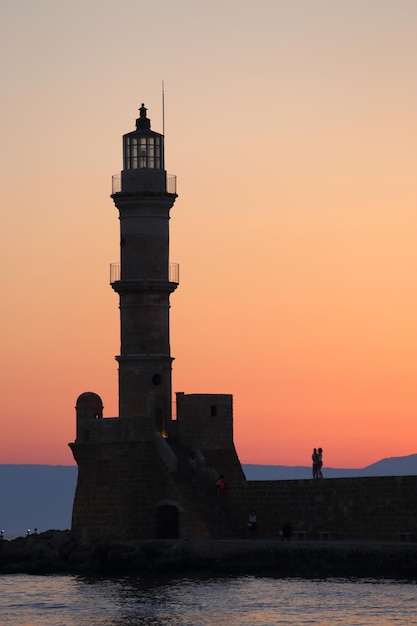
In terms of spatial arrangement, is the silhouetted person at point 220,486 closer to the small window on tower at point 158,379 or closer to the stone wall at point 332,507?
the stone wall at point 332,507

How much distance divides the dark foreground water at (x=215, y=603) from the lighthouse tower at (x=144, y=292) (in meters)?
8.38

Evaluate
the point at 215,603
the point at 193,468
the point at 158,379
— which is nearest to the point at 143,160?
the point at 158,379

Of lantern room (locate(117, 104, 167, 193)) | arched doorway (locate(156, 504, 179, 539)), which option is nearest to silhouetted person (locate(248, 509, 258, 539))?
arched doorway (locate(156, 504, 179, 539))

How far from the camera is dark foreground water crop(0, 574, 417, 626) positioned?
152 feet

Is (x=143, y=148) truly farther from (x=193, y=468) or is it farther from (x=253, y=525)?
(x=253, y=525)

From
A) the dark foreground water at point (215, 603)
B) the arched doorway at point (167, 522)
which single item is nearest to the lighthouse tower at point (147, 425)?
the arched doorway at point (167, 522)

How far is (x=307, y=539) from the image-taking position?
55.4 m

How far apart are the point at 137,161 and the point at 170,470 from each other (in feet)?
37.4

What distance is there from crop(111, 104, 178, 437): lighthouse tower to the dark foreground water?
8.38 metres

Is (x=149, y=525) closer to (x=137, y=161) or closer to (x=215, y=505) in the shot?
(x=215, y=505)

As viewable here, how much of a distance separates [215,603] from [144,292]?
51.2ft

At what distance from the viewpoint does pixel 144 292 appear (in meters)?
62.1

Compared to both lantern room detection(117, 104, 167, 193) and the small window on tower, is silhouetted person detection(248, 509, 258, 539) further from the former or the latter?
lantern room detection(117, 104, 167, 193)

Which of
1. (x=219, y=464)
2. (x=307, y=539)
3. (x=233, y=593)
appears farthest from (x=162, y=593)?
(x=219, y=464)
